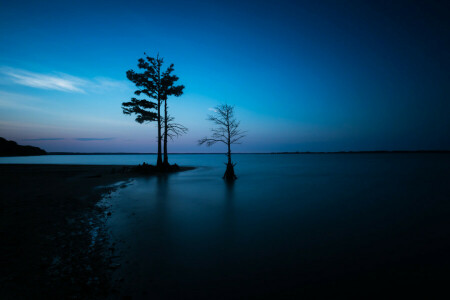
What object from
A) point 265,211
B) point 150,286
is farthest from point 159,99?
point 150,286

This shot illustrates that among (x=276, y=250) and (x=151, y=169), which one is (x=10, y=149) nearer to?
(x=151, y=169)

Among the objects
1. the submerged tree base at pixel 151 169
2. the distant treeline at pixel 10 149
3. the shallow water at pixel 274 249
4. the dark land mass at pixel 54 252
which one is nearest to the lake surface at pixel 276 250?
the shallow water at pixel 274 249

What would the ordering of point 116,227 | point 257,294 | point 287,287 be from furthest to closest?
1. point 116,227
2. point 287,287
3. point 257,294

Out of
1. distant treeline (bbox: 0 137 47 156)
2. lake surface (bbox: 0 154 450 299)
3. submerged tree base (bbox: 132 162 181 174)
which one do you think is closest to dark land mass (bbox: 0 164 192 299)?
lake surface (bbox: 0 154 450 299)

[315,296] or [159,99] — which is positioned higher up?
[159,99]

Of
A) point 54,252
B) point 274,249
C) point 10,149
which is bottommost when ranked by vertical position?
point 274,249

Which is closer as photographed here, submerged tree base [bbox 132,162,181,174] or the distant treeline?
A: submerged tree base [bbox 132,162,181,174]

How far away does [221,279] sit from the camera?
4.37 metres

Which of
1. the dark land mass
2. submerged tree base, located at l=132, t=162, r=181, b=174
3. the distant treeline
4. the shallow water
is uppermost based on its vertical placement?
the distant treeline

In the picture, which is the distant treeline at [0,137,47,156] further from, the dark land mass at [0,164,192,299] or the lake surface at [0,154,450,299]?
the lake surface at [0,154,450,299]

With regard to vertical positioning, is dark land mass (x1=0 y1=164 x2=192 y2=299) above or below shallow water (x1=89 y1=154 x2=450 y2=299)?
above

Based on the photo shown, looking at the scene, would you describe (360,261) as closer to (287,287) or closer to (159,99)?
(287,287)

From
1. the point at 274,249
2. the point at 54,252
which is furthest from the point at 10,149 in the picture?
the point at 274,249

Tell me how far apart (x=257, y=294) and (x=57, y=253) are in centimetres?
464
